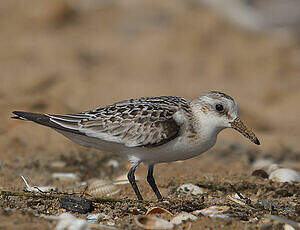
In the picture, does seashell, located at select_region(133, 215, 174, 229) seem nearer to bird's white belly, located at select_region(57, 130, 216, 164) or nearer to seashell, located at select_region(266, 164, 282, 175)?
bird's white belly, located at select_region(57, 130, 216, 164)

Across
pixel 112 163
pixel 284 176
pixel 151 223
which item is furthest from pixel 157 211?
pixel 112 163

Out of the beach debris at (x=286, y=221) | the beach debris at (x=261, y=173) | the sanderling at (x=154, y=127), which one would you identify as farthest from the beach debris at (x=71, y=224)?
the beach debris at (x=261, y=173)

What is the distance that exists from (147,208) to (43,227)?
3.25 feet

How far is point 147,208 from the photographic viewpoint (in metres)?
3.97

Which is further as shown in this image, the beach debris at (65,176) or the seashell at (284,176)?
the beach debris at (65,176)

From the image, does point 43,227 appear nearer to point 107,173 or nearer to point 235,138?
point 107,173

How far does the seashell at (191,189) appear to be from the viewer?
15.9 feet

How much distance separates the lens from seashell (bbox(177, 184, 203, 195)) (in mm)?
4845

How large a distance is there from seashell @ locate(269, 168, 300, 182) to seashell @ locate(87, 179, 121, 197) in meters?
1.78

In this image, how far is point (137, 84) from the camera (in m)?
11.2

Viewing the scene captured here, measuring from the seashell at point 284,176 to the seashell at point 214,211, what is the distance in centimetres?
160

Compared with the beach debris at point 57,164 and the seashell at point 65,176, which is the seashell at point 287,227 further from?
the beach debris at point 57,164

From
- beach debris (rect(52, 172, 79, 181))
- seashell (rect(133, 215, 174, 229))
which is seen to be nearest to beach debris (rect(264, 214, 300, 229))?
seashell (rect(133, 215, 174, 229))

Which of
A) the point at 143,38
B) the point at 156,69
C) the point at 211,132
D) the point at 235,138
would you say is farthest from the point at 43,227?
the point at 143,38
